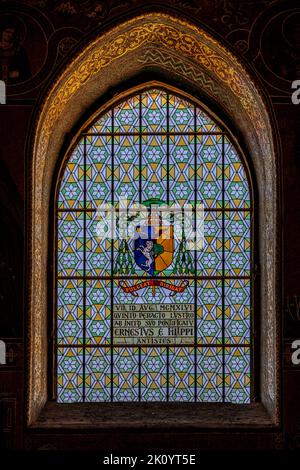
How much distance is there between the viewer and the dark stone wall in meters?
6.81

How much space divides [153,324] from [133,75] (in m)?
2.32

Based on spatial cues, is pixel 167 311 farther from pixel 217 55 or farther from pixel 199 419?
pixel 217 55

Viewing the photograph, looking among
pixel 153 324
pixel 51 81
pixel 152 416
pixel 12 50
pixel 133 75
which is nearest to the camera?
pixel 51 81

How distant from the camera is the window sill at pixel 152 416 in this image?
6.85 meters

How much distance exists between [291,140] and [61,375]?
9.61ft

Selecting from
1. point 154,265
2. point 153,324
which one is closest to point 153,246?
point 154,265

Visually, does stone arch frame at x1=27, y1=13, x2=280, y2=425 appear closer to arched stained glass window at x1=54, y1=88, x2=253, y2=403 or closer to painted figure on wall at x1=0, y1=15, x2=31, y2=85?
arched stained glass window at x1=54, y1=88, x2=253, y2=403

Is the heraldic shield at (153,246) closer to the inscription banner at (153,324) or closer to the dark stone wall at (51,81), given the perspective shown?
the inscription banner at (153,324)

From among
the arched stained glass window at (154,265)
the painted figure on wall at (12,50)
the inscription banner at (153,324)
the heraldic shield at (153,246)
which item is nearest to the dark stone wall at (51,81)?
the painted figure on wall at (12,50)

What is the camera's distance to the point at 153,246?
25.2 ft

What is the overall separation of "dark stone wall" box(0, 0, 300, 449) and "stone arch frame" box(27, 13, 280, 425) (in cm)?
8

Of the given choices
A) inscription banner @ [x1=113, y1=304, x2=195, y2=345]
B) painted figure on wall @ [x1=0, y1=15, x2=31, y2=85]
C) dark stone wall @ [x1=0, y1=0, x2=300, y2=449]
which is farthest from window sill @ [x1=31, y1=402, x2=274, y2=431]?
painted figure on wall @ [x1=0, y1=15, x2=31, y2=85]

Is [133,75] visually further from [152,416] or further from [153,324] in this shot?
[152,416]

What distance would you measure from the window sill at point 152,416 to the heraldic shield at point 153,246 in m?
1.23
